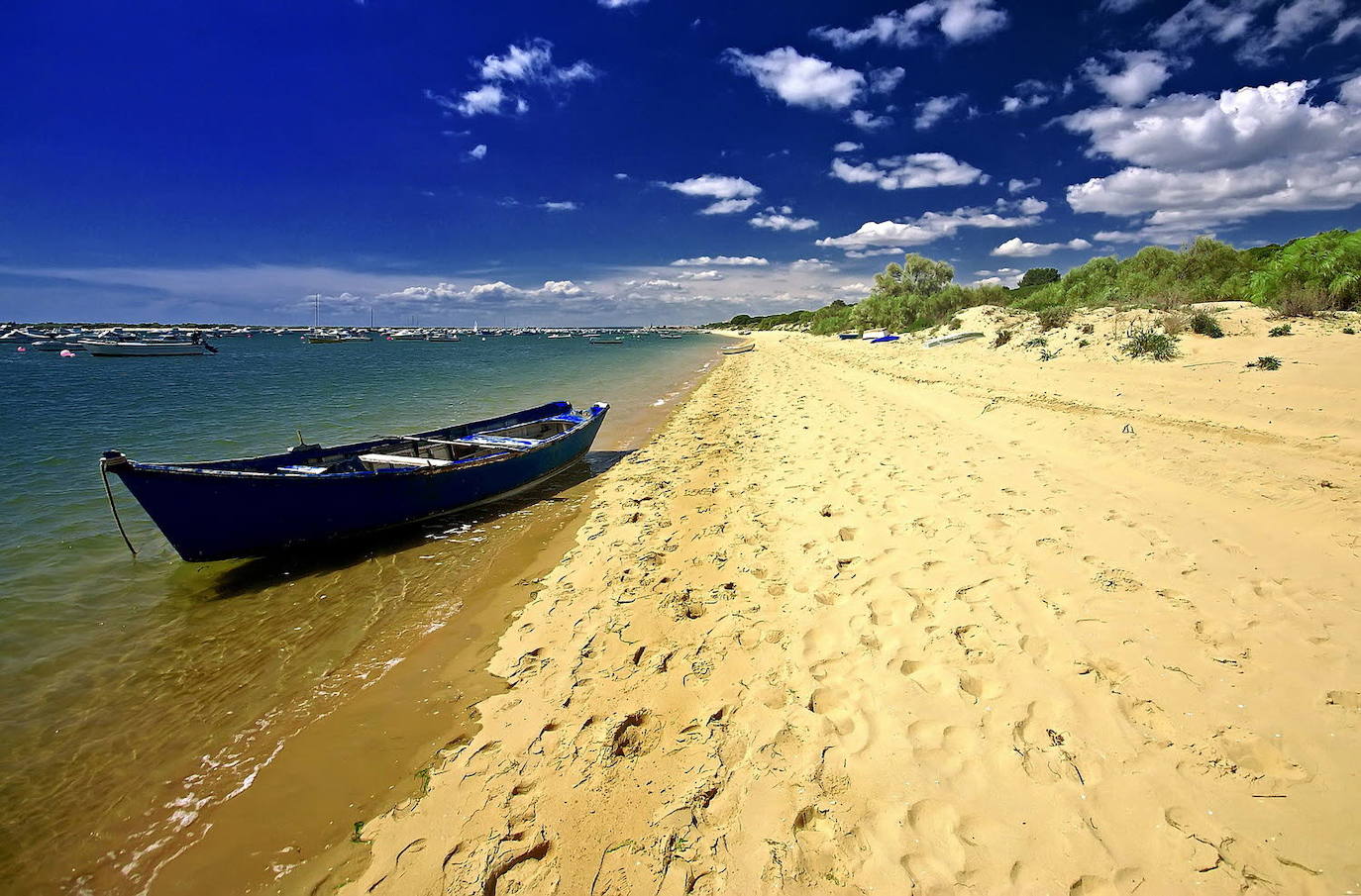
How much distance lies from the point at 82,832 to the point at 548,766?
350 cm

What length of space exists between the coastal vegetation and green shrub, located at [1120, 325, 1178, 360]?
4.54 feet

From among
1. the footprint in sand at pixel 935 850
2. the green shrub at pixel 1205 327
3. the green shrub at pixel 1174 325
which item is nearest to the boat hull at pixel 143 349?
the footprint in sand at pixel 935 850

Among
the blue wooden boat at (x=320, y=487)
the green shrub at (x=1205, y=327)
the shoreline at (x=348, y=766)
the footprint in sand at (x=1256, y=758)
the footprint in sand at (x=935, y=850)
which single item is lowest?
the shoreline at (x=348, y=766)

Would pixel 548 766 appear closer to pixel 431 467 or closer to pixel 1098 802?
pixel 1098 802

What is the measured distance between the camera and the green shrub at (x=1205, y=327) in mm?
16750

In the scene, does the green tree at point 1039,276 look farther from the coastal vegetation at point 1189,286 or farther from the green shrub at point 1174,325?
the green shrub at point 1174,325

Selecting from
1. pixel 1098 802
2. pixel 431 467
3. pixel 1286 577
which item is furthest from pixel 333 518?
pixel 1286 577

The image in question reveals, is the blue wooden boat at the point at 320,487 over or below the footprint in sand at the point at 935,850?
over

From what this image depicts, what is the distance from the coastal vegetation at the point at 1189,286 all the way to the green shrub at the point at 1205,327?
0.11 feet

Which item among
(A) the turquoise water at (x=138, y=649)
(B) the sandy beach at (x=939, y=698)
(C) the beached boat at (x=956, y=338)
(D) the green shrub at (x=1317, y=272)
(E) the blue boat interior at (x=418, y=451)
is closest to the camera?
(B) the sandy beach at (x=939, y=698)

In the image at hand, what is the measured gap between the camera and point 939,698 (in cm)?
352

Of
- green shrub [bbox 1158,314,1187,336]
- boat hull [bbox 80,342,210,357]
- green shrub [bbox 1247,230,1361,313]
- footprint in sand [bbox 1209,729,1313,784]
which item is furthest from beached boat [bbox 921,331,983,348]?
boat hull [bbox 80,342,210,357]

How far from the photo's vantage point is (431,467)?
870cm

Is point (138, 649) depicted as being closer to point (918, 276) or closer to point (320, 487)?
point (320, 487)
